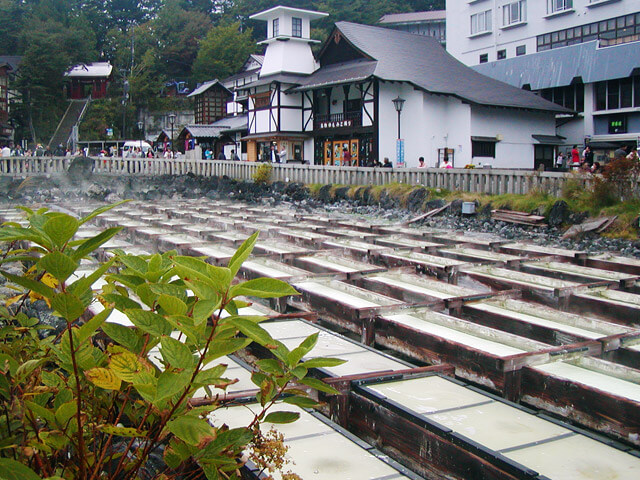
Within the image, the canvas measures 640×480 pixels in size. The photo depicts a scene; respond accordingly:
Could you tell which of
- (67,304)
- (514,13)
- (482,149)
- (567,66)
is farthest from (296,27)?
(67,304)

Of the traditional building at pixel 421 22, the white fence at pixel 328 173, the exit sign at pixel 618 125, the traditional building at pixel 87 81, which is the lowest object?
the white fence at pixel 328 173

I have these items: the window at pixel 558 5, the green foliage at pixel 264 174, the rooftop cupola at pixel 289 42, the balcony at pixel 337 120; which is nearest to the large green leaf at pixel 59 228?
the green foliage at pixel 264 174

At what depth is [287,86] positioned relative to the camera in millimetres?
36375

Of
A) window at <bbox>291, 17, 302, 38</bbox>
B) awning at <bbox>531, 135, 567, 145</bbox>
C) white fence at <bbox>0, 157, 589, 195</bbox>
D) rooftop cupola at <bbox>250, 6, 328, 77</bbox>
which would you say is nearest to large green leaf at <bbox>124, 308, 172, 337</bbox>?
white fence at <bbox>0, 157, 589, 195</bbox>

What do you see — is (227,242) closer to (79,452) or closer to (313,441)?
(313,441)

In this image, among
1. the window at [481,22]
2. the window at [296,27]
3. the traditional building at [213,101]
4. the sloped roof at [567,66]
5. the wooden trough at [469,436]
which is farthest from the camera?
the traditional building at [213,101]

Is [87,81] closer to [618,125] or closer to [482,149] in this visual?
[482,149]

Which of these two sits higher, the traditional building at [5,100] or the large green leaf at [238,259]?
the traditional building at [5,100]

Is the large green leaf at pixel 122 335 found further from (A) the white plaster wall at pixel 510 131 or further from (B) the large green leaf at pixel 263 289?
(A) the white plaster wall at pixel 510 131

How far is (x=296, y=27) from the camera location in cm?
3775

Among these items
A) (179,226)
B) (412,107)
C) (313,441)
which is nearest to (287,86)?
(412,107)

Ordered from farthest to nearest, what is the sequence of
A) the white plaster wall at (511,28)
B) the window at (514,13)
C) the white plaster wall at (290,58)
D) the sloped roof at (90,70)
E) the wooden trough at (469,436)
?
the sloped roof at (90,70) → the window at (514,13) → the white plaster wall at (511,28) → the white plaster wall at (290,58) → the wooden trough at (469,436)

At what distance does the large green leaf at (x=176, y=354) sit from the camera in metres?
1.77

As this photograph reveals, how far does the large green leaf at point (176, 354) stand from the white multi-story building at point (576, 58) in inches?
1424
